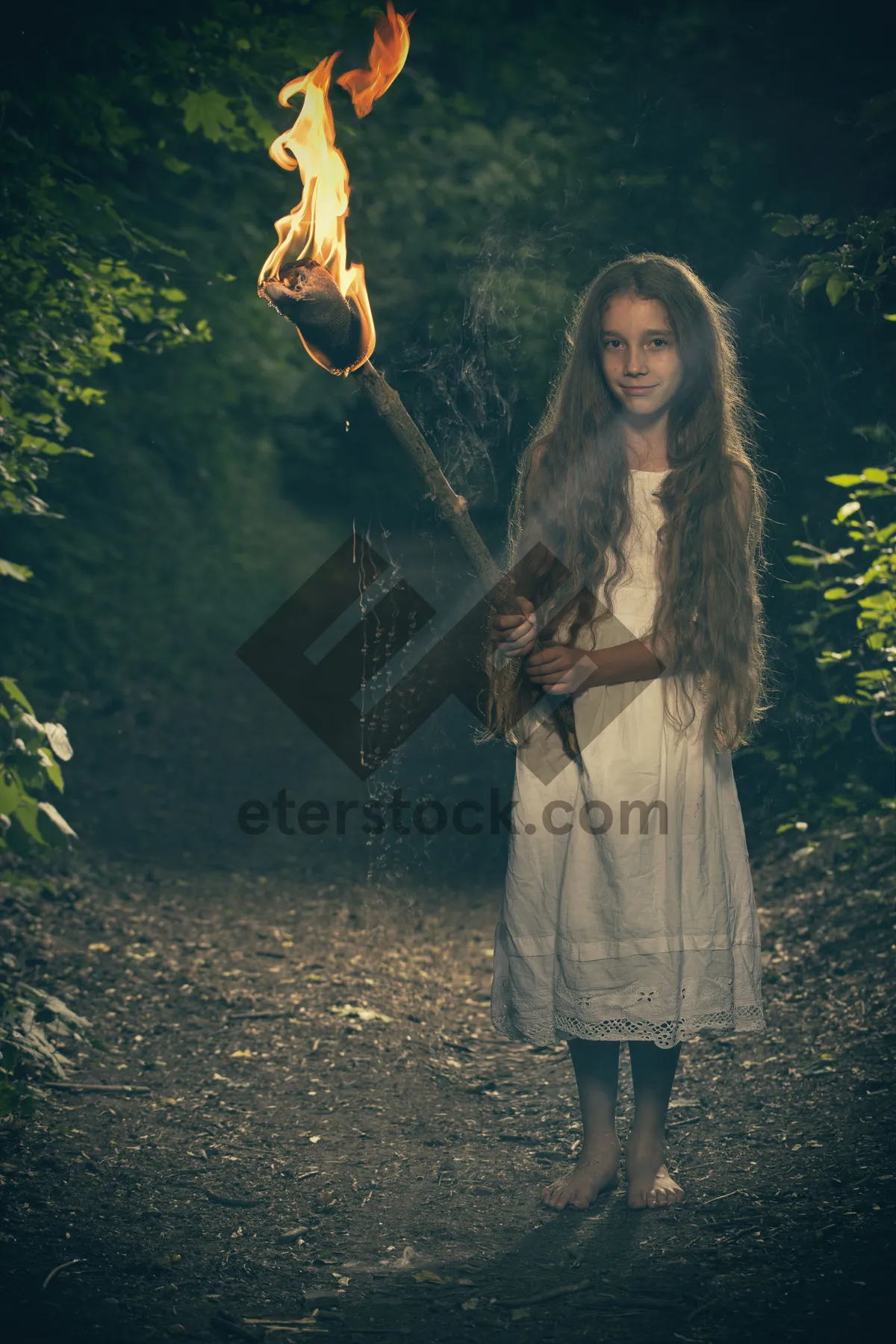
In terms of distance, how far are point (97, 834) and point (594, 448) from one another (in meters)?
5.03

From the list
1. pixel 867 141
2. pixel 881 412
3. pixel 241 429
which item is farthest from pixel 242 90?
pixel 881 412

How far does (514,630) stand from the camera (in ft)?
9.27

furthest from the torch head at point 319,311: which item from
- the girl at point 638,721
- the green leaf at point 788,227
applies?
the green leaf at point 788,227

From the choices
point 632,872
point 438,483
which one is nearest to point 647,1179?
point 632,872

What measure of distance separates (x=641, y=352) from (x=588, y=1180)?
2062 millimetres

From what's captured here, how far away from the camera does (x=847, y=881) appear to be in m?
5.23

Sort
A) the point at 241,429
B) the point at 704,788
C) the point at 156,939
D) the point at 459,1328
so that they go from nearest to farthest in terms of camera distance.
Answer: the point at 459,1328 < the point at 704,788 < the point at 156,939 < the point at 241,429

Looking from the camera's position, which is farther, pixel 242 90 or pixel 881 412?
pixel 242 90

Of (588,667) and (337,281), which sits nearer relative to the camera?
(337,281)

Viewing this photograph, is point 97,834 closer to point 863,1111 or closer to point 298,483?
point 298,483

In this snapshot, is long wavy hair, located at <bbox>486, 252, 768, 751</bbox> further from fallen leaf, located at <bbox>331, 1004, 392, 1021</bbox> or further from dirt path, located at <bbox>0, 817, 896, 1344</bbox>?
fallen leaf, located at <bbox>331, 1004, 392, 1021</bbox>

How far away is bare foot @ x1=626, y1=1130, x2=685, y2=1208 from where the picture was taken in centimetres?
303

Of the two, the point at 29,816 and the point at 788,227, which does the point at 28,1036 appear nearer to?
the point at 29,816

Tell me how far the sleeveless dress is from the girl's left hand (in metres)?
0.09
